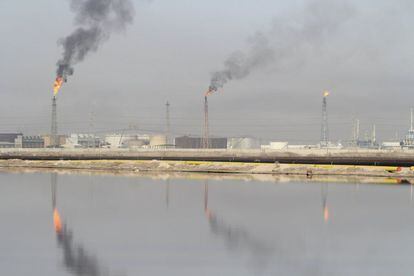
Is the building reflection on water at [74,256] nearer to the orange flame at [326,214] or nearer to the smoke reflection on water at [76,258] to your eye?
the smoke reflection on water at [76,258]

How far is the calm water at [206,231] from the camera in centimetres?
3378

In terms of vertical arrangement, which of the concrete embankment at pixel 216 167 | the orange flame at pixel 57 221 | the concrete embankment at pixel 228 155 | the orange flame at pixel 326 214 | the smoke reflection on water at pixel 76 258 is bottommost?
the smoke reflection on water at pixel 76 258

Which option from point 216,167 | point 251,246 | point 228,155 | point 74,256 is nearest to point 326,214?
point 251,246

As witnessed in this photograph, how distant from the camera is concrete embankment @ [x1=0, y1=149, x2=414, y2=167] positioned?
123 metres

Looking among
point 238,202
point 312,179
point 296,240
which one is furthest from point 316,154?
point 296,240

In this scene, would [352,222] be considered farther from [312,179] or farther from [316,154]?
[316,154]

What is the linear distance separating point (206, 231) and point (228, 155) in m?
91.8

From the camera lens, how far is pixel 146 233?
4266cm

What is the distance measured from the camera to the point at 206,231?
44.7 meters

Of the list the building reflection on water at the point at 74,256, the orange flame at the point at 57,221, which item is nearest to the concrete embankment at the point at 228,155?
the orange flame at the point at 57,221

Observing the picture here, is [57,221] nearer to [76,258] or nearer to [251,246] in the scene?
[76,258]

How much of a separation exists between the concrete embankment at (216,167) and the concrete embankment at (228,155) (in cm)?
734

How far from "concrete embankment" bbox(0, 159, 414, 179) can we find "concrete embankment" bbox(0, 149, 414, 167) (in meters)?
7.34

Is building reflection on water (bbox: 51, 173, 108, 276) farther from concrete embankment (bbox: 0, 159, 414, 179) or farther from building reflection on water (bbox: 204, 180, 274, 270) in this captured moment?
concrete embankment (bbox: 0, 159, 414, 179)
